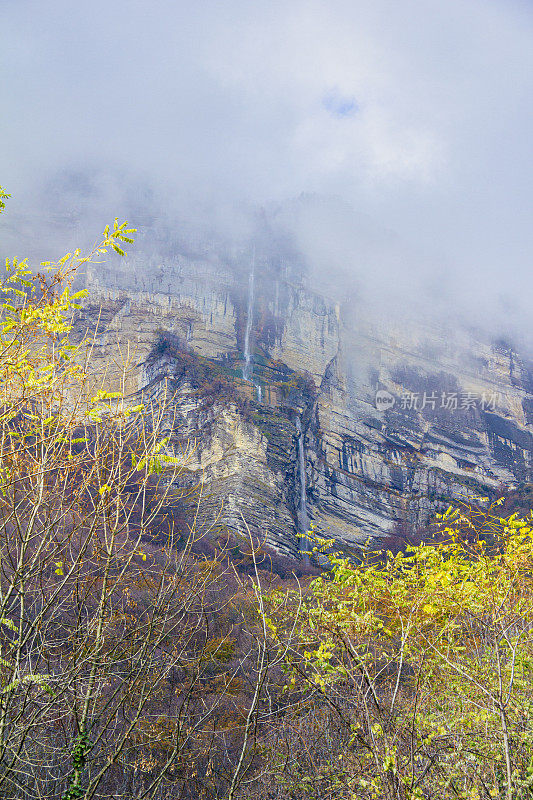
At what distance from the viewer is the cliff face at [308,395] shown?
60594 mm

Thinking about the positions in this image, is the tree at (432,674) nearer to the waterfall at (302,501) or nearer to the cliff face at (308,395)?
the cliff face at (308,395)

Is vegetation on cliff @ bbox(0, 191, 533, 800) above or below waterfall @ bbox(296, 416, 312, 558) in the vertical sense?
above

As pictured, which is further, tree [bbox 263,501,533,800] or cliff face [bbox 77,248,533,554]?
cliff face [bbox 77,248,533,554]

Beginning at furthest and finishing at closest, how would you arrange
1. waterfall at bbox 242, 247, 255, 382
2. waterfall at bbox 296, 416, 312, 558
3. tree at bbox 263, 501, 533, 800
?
waterfall at bbox 242, 247, 255, 382
waterfall at bbox 296, 416, 312, 558
tree at bbox 263, 501, 533, 800

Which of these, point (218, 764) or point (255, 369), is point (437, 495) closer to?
point (255, 369)

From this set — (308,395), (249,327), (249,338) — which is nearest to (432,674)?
(308,395)

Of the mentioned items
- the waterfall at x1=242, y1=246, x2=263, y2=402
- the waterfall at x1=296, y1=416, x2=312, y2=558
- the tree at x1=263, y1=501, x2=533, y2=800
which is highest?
the waterfall at x1=242, y1=246, x2=263, y2=402

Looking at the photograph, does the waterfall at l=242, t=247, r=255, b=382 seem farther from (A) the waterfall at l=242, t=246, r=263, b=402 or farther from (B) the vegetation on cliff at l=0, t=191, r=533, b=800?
(B) the vegetation on cliff at l=0, t=191, r=533, b=800

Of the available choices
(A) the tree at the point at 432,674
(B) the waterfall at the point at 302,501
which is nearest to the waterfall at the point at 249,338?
(B) the waterfall at the point at 302,501

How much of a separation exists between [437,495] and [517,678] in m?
75.2

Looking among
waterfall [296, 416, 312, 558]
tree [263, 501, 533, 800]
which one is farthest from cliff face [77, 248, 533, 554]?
tree [263, 501, 533, 800]

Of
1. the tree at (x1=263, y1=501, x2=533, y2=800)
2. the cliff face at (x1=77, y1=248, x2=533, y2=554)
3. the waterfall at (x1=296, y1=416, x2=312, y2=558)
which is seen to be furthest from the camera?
the cliff face at (x1=77, y1=248, x2=533, y2=554)

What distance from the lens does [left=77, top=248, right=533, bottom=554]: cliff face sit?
6059 centimetres

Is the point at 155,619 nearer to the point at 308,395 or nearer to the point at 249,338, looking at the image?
the point at 308,395
